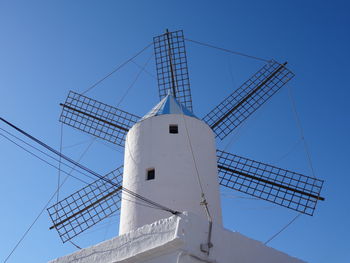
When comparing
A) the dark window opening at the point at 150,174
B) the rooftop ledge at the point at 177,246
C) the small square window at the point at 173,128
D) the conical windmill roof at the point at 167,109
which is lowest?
the rooftop ledge at the point at 177,246

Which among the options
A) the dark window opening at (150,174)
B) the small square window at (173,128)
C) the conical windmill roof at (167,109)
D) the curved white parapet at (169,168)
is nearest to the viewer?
the curved white parapet at (169,168)

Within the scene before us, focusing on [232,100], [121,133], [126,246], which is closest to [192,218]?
[126,246]

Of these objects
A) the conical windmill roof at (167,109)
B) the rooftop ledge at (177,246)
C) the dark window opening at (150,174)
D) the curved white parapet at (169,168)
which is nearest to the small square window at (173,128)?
the curved white parapet at (169,168)

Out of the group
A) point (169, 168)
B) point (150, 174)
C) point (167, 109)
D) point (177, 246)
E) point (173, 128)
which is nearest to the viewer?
point (177, 246)

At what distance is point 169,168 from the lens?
9.70 meters

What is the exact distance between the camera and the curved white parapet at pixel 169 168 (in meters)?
9.28

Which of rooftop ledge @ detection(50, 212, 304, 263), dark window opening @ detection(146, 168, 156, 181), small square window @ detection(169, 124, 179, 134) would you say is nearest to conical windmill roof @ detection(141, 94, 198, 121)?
small square window @ detection(169, 124, 179, 134)

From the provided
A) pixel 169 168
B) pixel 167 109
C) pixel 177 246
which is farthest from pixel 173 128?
pixel 177 246

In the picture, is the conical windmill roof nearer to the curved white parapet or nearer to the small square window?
the curved white parapet

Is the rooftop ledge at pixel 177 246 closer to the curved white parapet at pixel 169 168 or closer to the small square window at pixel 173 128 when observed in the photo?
the curved white parapet at pixel 169 168

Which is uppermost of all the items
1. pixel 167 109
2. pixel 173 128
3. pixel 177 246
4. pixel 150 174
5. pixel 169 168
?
pixel 167 109

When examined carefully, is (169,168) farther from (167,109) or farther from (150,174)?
(167,109)

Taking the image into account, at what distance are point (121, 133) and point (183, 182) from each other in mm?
4149

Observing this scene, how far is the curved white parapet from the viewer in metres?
9.28
